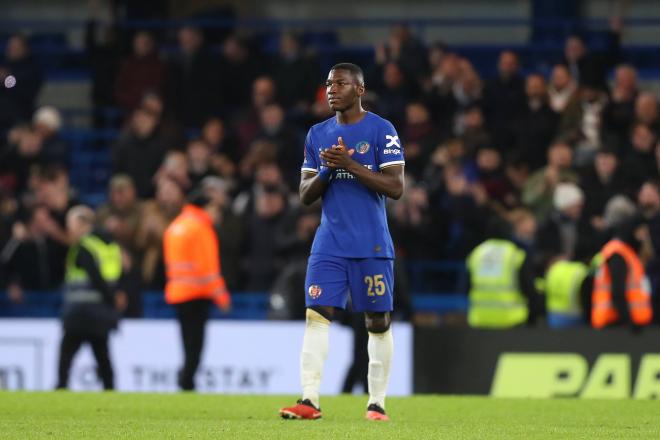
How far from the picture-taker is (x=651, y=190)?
16.6 metres

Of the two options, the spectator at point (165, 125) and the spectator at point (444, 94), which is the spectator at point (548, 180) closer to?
the spectator at point (444, 94)

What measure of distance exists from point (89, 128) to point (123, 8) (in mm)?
2318

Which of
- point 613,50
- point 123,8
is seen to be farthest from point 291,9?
point 613,50

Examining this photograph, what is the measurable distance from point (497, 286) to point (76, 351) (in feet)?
13.7

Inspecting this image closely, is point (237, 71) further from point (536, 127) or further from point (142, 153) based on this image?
point (536, 127)

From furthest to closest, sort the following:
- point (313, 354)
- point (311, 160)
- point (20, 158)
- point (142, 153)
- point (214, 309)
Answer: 1. point (20, 158)
2. point (142, 153)
3. point (214, 309)
4. point (311, 160)
5. point (313, 354)

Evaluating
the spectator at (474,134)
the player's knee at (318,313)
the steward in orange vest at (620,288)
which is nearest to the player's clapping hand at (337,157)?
the player's knee at (318,313)

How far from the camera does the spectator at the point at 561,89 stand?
18672 millimetres

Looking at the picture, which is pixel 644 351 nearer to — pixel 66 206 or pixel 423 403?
pixel 423 403

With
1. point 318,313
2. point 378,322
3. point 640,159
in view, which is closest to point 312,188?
point 318,313

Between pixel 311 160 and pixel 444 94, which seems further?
pixel 444 94

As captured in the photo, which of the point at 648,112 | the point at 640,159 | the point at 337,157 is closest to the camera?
the point at 337,157

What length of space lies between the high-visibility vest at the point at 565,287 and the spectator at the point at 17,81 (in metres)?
8.91

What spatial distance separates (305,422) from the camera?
9.52 meters
